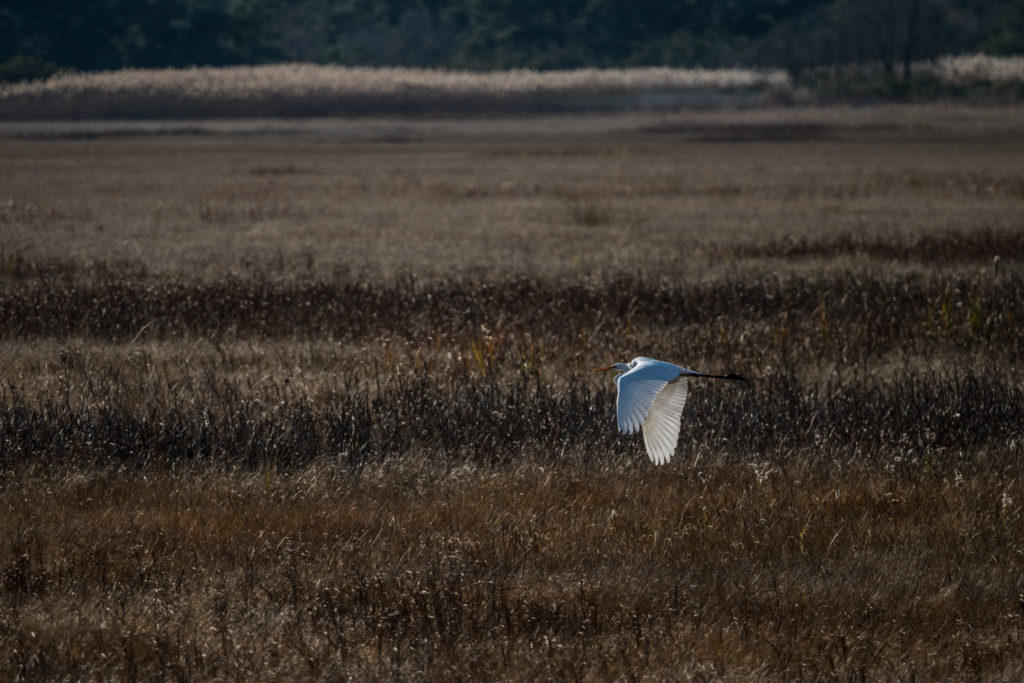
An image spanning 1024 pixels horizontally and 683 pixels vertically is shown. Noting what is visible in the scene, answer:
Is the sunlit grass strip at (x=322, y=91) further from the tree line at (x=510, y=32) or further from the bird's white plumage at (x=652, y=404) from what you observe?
the bird's white plumage at (x=652, y=404)

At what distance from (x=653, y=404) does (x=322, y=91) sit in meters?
62.6

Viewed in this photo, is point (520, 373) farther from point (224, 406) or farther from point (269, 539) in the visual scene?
point (269, 539)

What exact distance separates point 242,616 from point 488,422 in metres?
2.83

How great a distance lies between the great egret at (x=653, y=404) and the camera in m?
4.52

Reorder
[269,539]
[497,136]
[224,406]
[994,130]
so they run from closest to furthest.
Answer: [269,539] < [224,406] < [994,130] < [497,136]

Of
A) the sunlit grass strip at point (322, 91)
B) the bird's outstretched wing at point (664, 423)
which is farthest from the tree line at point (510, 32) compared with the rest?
the bird's outstretched wing at point (664, 423)

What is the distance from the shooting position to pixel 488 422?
6.99 metres

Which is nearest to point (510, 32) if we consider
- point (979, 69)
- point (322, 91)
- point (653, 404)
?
point (322, 91)

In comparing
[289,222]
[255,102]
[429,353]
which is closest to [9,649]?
[429,353]

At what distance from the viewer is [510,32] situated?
82.4 metres

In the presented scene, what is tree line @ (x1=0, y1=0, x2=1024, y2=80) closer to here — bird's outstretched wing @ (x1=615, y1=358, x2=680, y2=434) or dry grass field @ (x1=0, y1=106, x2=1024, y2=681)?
dry grass field @ (x1=0, y1=106, x2=1024, y2=681)

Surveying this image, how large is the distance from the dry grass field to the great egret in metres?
0.56

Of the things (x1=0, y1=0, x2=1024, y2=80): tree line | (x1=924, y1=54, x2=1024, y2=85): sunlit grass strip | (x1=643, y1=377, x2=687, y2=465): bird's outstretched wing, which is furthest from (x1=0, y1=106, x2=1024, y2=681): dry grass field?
(x1=0, y1=0, x2=1024, y2=80): tree line

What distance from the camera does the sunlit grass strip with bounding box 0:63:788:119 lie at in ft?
198
